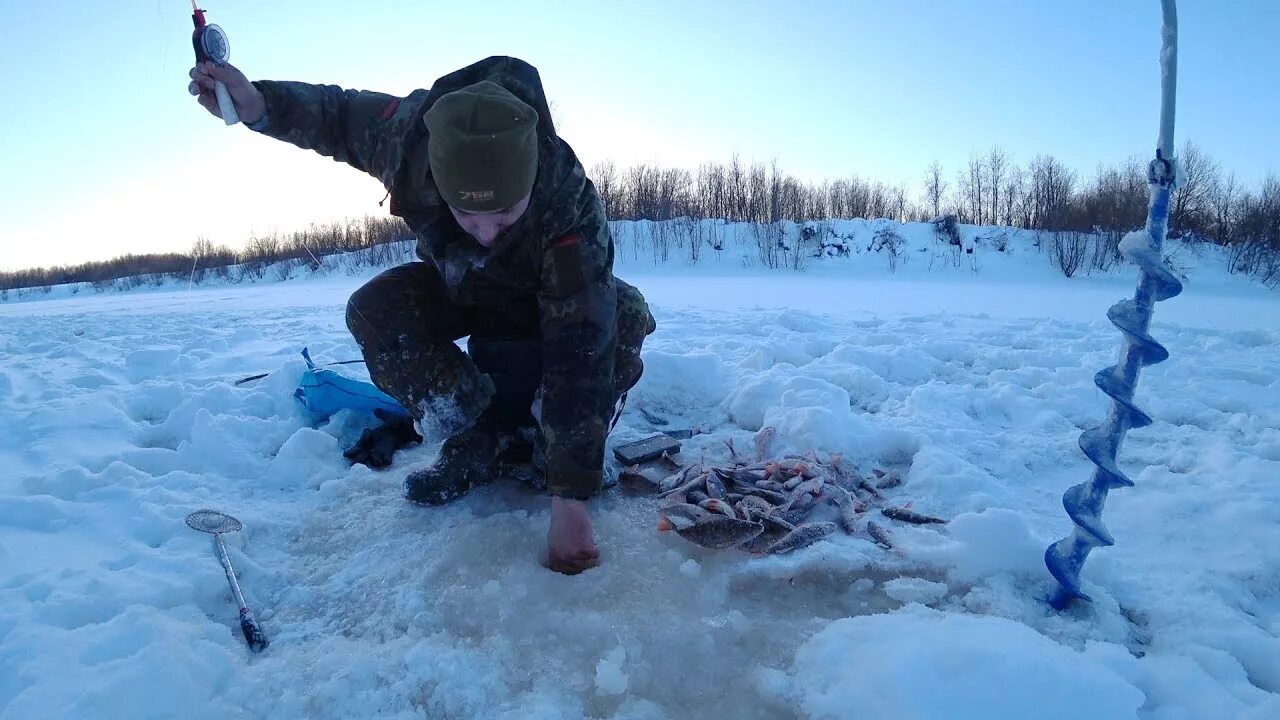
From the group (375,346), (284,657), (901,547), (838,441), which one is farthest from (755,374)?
(284,657)

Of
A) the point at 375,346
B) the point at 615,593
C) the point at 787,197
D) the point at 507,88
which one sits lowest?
the point at 615,593

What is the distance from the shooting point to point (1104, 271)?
44.4 ft

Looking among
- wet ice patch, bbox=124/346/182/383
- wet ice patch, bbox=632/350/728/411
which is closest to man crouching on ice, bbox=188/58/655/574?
wet ice patch, bbox=632/350/728/411

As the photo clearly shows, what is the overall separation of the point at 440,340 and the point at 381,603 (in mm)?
711

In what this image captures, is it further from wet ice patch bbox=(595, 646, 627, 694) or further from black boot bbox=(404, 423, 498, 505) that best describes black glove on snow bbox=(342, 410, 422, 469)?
wet ice patch bbox=(595, 646, 627, 694)

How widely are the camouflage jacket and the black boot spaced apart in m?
0.44

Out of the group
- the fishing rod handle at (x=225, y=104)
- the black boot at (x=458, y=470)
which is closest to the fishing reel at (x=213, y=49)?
the fishing rod handle at (x=225, y=104)

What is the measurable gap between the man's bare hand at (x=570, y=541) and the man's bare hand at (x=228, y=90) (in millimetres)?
1136

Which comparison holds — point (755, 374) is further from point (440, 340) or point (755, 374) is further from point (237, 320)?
point (237, 320)

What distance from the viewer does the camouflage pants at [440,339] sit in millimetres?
1756

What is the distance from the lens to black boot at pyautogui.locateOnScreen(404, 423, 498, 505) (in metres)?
1.78

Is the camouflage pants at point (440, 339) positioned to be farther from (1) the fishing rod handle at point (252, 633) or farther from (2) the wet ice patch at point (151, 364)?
(2) the wet ice patch at point (151, 364)

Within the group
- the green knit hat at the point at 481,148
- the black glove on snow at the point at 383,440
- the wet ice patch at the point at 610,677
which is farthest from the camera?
the black glove on snow at the point at 383,440

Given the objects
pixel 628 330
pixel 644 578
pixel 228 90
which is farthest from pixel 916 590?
pixel 228 90
